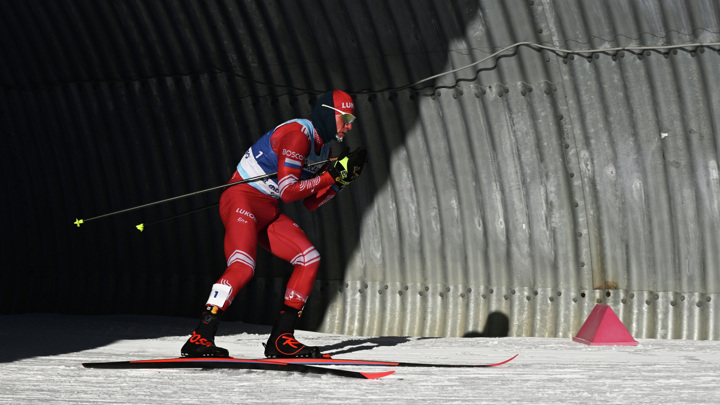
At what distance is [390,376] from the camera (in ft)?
19.1

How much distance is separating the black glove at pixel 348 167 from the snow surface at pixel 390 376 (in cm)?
124

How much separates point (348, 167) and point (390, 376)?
146 cm

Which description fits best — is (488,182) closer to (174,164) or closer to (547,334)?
(547,334)

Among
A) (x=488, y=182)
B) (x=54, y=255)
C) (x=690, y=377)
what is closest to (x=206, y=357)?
(x=690, y=377)

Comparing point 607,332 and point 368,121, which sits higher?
point 368,121

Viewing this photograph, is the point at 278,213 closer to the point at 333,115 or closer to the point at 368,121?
the point at 333,115

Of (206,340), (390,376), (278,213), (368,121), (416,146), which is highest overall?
(368,121)

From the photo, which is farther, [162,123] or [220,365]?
[162,123]

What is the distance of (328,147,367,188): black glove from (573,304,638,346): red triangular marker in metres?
2.52

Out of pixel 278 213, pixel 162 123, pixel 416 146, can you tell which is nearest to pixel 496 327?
pixel 416 146

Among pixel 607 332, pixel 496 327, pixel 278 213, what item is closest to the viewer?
pixel 278 213

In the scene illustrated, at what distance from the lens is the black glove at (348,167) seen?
6597 mm

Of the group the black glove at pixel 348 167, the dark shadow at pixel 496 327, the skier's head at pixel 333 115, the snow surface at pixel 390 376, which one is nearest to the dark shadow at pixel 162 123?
the snow surface at pixel 390 376

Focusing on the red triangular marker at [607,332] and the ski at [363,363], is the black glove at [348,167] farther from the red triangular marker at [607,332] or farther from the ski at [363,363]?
the red triangular marker at [607,332]
